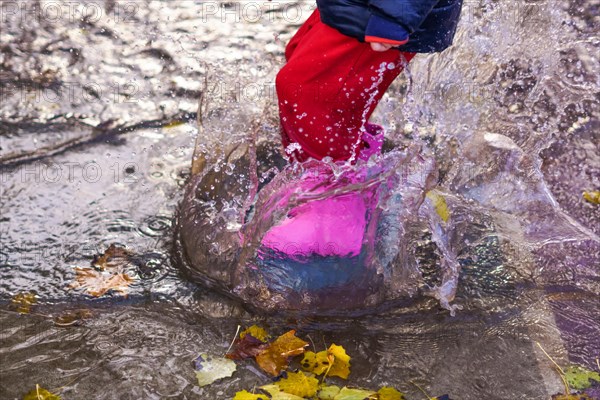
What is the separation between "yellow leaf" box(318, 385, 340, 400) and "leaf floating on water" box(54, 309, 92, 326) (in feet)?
2.86

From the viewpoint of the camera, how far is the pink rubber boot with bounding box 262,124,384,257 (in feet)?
9.33

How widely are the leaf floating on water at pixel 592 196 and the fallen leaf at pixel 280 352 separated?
5.47ft

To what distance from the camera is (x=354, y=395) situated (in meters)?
2.38

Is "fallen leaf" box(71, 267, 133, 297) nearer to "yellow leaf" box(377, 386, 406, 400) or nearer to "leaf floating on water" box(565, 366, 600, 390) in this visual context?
"yellow leaf" box(377, 386, 406, 400)

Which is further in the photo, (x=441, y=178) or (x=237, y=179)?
(x=441, y=178)

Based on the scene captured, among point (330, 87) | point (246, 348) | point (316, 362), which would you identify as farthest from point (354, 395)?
point (330, 87)

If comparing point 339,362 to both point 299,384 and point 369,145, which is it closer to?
point 299,384

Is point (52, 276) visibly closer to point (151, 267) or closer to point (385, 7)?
point (151, 267)

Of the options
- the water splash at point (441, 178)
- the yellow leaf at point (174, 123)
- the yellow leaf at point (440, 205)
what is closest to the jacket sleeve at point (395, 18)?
the water splash at point (441, 178)

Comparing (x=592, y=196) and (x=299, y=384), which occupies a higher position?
(x=592, y=196)

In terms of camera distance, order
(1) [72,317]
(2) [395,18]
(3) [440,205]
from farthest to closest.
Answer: (3) [440,205]
(1) [72,317]
(2) [395,18]

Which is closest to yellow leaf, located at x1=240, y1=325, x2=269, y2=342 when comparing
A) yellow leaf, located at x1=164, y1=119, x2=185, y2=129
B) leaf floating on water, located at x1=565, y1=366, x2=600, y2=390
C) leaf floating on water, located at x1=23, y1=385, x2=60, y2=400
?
leaf floating on water, located at x1=23, y1=385, x2=60, y2=400

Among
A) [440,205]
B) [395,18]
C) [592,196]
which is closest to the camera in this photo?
[395,18]

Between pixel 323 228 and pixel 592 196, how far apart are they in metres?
1.43
